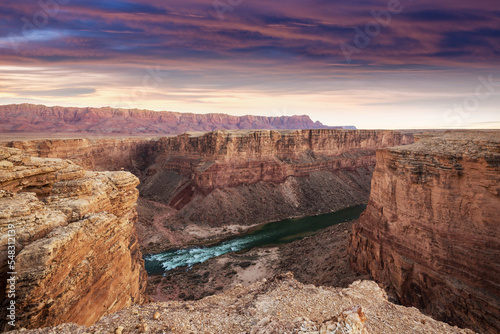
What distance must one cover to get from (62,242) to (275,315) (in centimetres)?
737

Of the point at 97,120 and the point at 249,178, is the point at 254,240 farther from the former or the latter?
the point at 97,120

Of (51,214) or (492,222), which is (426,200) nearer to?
(492,222)

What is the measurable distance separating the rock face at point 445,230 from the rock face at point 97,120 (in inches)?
5627

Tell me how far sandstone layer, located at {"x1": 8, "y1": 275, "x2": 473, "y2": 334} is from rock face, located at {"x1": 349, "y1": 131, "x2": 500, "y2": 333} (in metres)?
6.34

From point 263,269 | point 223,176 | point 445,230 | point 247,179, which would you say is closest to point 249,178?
point 247,179

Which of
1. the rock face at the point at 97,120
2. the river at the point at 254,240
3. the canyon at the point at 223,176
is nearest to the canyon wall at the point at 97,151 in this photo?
the canyon at the point at 223,176

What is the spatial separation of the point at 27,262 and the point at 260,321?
7145 millimetres

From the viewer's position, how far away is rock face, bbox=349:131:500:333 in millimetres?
14477

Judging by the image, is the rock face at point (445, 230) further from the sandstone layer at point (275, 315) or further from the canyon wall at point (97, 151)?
the canyon wall at point (97, 151)

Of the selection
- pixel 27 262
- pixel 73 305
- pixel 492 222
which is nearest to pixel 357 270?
pixel 492 222

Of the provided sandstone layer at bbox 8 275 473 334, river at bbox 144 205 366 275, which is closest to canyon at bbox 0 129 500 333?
sandstone layer at bbox 8 275 473 334

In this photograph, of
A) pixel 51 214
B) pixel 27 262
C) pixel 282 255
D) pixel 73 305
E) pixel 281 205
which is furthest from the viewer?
pixel 281 205

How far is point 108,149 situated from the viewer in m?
61.9

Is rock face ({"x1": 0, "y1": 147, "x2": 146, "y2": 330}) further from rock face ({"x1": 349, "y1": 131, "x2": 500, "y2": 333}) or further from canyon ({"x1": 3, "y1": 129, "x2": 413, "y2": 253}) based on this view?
canyon ({"x1": 3, "y1": 129, "x2": 413, "y2": 253})
